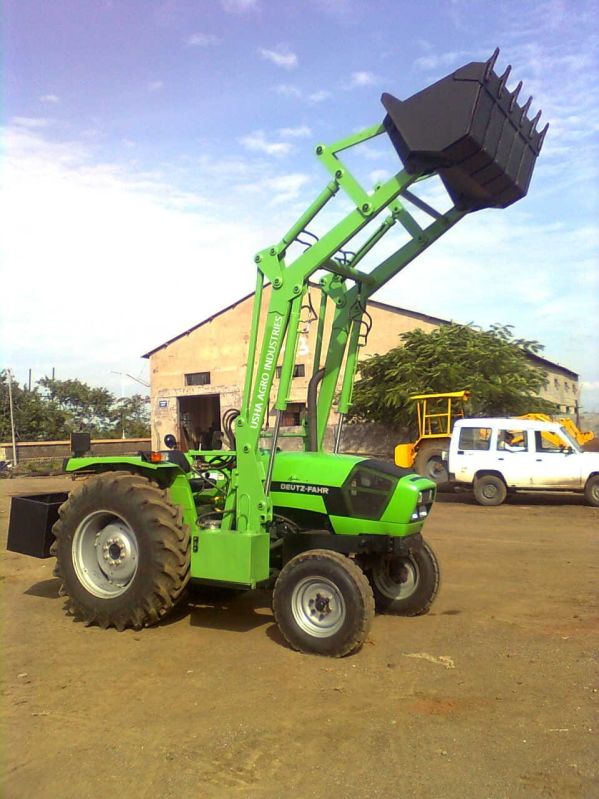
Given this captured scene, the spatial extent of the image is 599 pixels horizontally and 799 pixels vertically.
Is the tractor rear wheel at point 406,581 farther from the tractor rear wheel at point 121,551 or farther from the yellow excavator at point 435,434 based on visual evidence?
the yellow excavator at point 435,434

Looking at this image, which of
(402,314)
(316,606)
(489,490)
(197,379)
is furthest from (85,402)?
(316,606)

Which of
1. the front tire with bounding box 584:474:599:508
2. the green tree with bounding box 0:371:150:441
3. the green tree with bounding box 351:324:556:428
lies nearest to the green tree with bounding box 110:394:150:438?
the green tree with bounding box 0:371:150:441

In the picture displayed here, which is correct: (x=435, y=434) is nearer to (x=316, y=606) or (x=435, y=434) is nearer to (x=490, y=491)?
(x=490, y=491)

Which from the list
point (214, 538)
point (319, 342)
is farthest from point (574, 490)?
point (214, 538)

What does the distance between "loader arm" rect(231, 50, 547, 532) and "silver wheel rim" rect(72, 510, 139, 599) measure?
3.15 ft

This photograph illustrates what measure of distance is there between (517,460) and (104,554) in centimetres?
1151

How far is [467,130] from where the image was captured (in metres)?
5.21

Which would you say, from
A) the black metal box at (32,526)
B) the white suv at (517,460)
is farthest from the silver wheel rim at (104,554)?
the white suv at (517,460)

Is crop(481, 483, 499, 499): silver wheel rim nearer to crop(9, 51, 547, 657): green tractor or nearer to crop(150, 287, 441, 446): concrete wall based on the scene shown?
crop(9, 51, 547, 657): green tractor

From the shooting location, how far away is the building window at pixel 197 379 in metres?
31.9

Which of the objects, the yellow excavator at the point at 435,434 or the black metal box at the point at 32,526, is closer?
the black metal box at the point at 32,526

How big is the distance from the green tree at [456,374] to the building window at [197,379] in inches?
366

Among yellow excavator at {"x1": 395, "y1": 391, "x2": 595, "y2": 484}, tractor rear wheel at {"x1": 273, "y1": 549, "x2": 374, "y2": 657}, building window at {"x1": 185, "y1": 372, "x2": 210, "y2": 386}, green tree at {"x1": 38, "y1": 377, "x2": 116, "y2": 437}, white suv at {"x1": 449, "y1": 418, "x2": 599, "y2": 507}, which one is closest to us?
tractor rear wheel at {"x1": 273, "y1": 549, "x2": 374, "y2": 657}

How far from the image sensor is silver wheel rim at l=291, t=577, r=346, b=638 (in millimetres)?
5301
